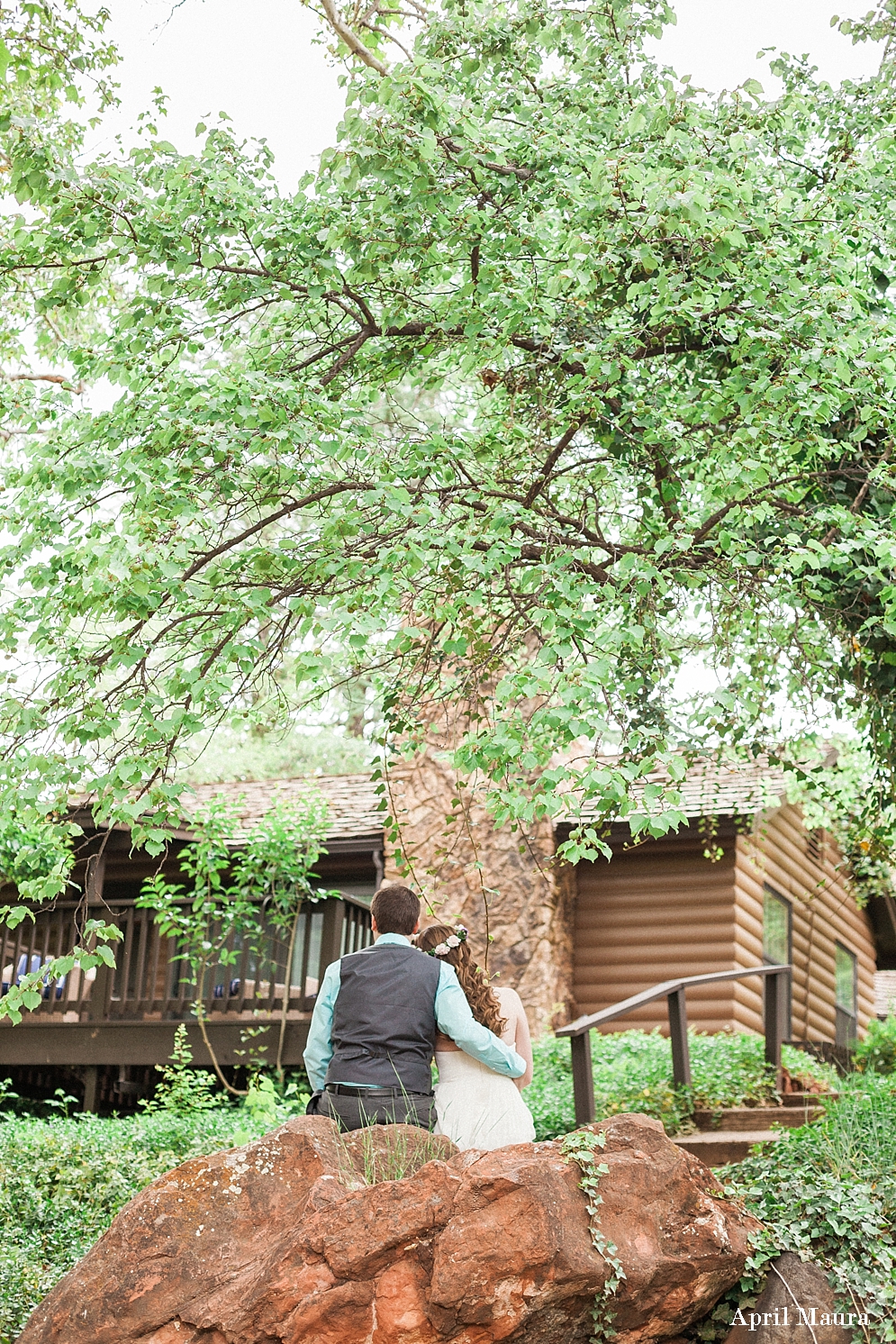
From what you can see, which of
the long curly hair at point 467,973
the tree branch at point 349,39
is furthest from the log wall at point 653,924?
the long curly hair at point 467,973

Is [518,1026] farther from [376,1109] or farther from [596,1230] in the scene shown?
[596,1230]

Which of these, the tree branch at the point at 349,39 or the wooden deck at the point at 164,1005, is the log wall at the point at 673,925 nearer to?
the wooden deck at the point at 164,1005

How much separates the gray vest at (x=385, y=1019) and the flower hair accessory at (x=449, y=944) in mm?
251

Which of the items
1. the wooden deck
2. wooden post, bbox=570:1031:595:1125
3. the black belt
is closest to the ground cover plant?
the wooden deck

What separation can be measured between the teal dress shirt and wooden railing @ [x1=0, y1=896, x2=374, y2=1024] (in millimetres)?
7508

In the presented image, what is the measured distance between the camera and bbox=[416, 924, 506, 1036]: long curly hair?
545cm

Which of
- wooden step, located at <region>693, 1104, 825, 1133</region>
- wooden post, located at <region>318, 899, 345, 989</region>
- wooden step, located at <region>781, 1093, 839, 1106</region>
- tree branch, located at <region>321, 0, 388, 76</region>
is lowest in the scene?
wooden step, located at <region>693, 1104, 825, 1133</region>

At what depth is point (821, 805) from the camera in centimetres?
1555

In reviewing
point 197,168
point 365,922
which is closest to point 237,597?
point 197,168

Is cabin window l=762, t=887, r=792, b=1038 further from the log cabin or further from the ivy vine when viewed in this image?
the ivy vine

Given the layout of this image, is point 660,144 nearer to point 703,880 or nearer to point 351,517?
point 351,517

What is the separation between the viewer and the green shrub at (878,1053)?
14.3m

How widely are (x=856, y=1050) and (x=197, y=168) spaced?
1301 cm

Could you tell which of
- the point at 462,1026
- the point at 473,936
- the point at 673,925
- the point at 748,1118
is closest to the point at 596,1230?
the point at 462,1026
